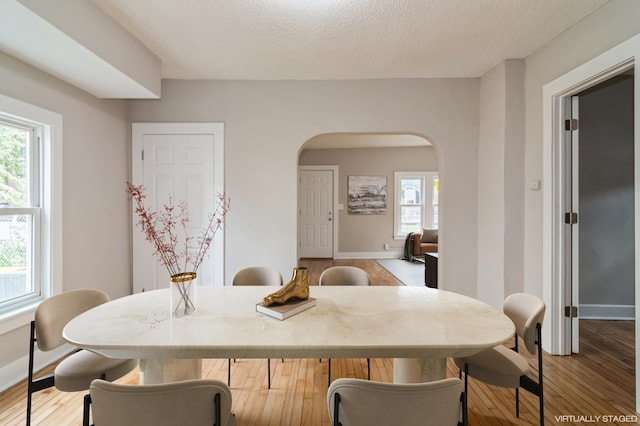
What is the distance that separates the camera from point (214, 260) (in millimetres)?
3299

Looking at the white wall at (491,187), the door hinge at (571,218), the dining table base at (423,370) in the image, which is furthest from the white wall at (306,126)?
the dining table base at (423,370)

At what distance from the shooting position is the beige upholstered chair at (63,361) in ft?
4.82

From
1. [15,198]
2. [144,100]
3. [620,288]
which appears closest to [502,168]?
[620,288]

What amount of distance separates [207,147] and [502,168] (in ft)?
9.76

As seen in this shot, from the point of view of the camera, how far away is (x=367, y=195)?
7.15 metres

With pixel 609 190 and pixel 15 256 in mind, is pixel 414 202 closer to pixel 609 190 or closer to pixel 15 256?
pixel 609 190

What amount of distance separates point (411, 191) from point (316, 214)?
7.63ft

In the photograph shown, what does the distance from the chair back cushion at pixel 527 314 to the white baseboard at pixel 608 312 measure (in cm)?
245

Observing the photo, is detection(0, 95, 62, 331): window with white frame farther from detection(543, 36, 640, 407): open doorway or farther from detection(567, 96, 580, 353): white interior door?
detection(567, 96, 580, 353): white interior door

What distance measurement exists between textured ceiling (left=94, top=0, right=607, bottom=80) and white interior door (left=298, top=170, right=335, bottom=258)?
3.92 m

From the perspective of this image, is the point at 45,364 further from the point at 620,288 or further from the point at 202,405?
the point at 620,288

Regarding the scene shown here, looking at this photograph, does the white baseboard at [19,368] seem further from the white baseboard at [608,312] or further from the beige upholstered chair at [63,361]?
the white baseboard at [608,312]

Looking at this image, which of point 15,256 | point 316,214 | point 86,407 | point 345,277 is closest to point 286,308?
point 86,407

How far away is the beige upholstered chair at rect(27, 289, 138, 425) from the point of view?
1.47 metres
